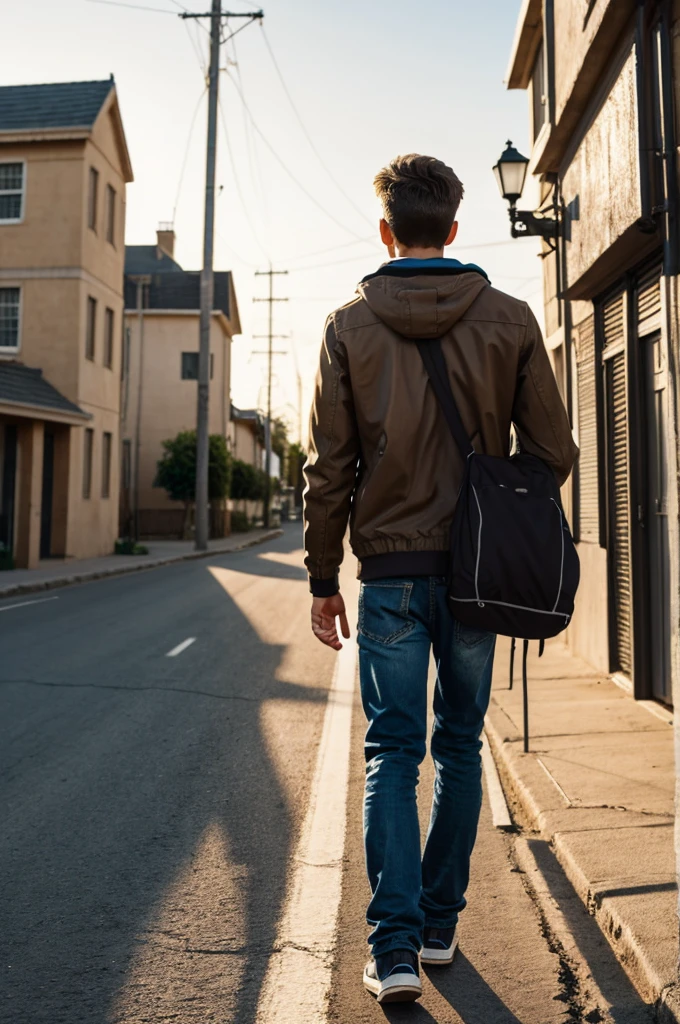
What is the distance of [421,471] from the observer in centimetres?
293

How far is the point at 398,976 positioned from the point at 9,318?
81.7 feet

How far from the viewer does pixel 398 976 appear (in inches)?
109

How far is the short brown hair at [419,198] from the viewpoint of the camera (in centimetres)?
297

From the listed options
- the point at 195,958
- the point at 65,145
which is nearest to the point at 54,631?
the point at 195,958

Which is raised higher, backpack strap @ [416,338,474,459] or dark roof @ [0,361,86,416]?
dark roof @ [0,361,86,416]

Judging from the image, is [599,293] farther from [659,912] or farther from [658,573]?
[659,912]

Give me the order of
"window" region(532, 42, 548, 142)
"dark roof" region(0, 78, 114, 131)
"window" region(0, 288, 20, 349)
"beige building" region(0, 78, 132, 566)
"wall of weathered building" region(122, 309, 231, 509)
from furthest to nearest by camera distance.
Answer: "wall of weathered building" region(122, 309, 231, 509) → "dark roof" region(0, 78, 114, 131) → "window" region(0, 288, 20, 349) → "beige building" region(0, 78, 132, 566) → "window" region(532, 42, 548, 142)

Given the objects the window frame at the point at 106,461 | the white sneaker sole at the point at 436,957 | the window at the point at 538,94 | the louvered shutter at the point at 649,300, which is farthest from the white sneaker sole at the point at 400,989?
the window frame at the point at 106,461

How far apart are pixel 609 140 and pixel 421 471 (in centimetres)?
505

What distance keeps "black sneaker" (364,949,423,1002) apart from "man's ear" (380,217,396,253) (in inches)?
77.4

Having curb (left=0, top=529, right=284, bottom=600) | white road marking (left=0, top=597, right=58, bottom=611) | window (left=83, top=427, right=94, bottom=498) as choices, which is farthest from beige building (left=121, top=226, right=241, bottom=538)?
white road marking (left=0, top=597, right=58, bottom=611)

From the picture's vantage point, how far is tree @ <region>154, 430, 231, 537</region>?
39.2 m

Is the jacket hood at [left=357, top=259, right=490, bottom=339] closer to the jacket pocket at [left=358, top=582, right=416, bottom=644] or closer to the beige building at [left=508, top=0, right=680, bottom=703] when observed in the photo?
the jacket pocket at [left=358, top=582, right=416, bottom=644]

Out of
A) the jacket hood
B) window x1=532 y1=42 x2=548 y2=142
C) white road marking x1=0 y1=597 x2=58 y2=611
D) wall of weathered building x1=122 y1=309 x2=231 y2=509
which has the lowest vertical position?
white road marking x1=0 y1=597 x2=58 y2=611
